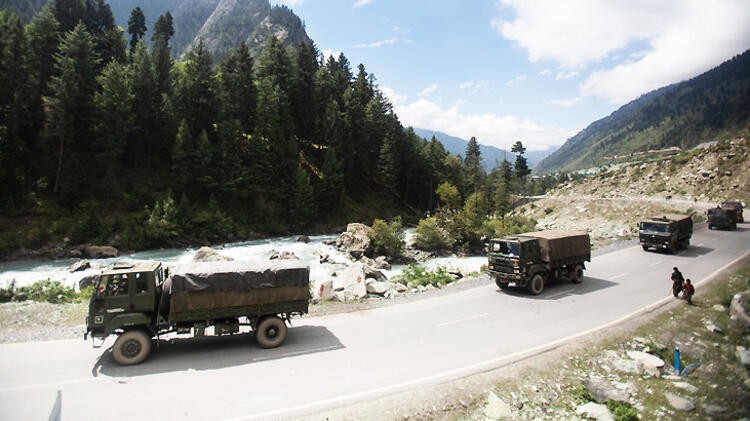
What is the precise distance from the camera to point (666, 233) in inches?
1142

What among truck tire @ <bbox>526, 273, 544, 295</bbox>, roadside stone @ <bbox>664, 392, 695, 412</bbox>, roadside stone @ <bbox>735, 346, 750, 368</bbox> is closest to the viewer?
roadside stone @ <bbox>664, 392, 695, 412</bbox>

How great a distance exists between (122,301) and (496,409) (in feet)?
36.5

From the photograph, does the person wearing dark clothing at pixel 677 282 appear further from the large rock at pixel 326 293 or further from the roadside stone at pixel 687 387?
the large rock at pixel 326 293

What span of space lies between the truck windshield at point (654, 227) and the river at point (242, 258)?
13.7m

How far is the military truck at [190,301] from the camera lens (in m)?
11.1

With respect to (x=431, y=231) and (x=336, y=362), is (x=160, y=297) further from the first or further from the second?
(x=431, y=231)

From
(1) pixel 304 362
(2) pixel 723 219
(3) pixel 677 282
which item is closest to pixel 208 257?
(1) pixel 304 362

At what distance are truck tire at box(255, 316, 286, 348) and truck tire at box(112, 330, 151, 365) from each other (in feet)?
10.6

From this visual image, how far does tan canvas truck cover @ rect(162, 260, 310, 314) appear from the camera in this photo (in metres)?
11.5

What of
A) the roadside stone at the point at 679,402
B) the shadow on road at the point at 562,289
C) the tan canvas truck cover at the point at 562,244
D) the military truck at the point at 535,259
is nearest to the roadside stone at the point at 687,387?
the roadside stone at the point at 679,402

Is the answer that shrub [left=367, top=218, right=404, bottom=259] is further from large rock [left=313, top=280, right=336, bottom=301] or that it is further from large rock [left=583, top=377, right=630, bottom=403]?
large rock [left=583, top=377, right=630, bottom=403]

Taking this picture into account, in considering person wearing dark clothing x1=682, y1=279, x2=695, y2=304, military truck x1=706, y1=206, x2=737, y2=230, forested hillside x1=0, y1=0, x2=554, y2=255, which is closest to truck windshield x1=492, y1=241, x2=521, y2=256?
person wearing dark clothing x1=682, y1=279, x2=695, y2=304

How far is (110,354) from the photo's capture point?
1171 centimetres

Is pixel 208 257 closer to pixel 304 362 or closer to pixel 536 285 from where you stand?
pixel 304 362
